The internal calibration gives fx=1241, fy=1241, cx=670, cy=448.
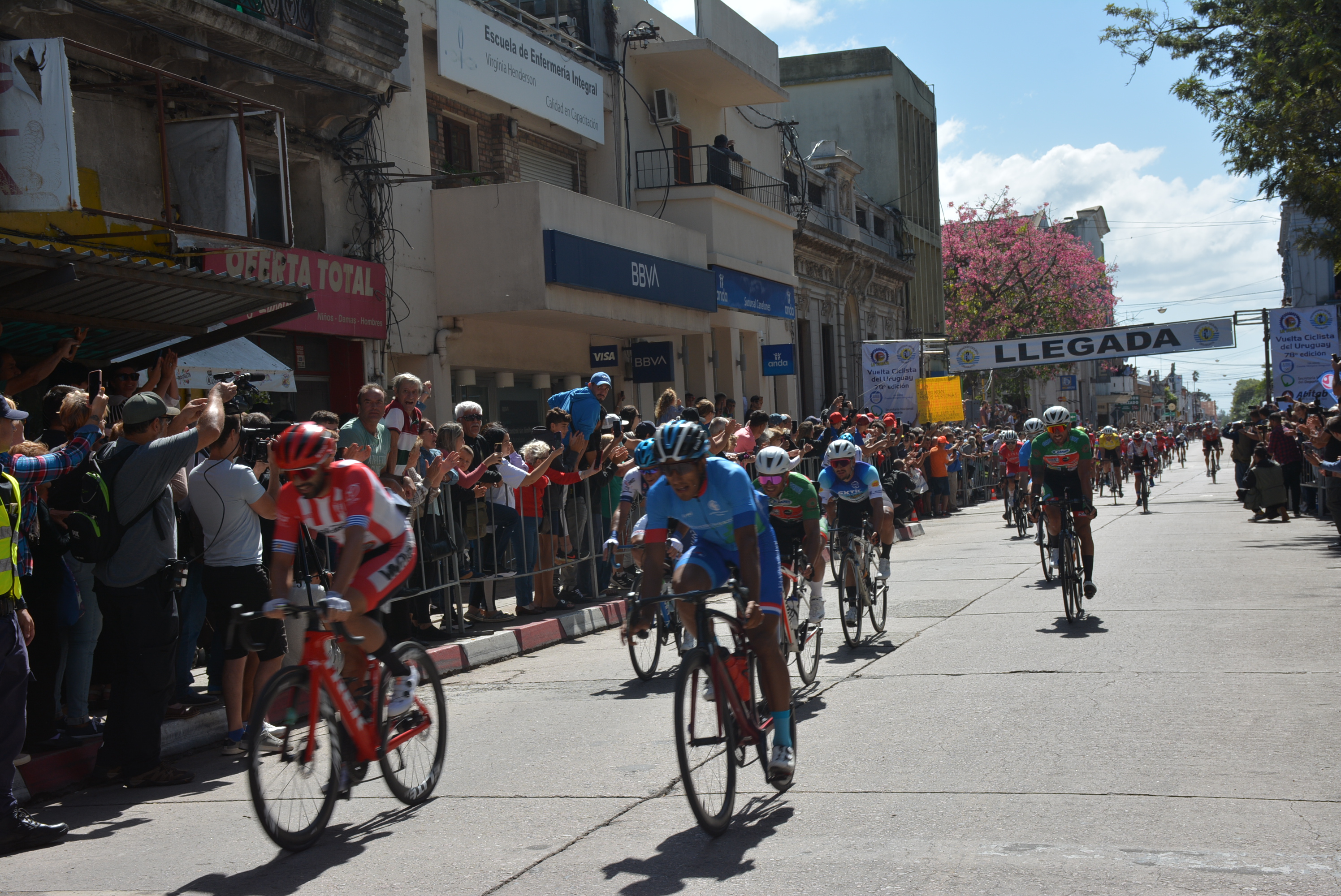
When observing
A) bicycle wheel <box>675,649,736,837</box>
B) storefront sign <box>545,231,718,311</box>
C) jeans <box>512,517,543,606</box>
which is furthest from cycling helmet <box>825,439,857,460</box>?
storefront sign <box>545,231,718,311</box>

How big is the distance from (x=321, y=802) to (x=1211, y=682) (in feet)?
18.0

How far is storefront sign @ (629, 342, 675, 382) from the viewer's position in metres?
23.5

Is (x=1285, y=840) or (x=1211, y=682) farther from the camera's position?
(x=1211, y=682)

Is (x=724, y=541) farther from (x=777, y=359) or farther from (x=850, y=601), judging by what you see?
(x=777, y=359)

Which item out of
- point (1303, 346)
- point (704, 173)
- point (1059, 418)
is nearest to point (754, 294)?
point (704, 173)

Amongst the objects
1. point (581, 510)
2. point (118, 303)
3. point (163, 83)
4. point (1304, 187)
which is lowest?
point (581, 510)

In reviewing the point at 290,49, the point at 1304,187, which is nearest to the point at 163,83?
the point at 290,49

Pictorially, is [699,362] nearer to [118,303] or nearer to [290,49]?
[290,49]

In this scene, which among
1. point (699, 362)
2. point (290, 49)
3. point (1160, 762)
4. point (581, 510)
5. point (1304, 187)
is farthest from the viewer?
point (699, 362)

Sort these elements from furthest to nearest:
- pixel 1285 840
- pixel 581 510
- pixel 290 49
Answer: pixel 290 49 → pixel 581 510 → pixel 1285 840

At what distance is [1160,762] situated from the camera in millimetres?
6000

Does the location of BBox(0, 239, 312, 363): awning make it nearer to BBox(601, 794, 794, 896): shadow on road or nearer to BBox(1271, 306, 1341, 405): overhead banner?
BBox(601, 794, 794, 896): shadow on road

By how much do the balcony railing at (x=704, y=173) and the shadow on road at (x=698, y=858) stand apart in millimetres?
18832

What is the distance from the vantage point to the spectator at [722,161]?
25531 mm
